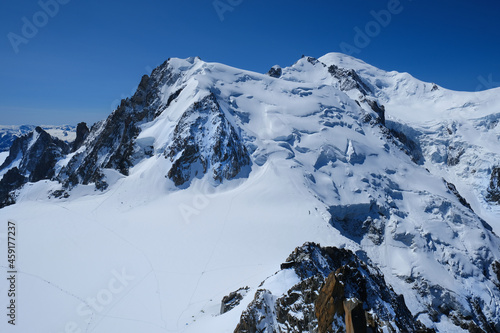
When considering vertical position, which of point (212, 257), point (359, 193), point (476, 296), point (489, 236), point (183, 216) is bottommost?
point (476, 296)

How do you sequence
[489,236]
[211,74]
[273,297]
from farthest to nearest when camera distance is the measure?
[211,74] < [489,236] < [273,297]

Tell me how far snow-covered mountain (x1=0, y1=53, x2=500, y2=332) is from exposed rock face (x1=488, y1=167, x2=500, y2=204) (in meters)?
0.36

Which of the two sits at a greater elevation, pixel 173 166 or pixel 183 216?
pixel 173 166

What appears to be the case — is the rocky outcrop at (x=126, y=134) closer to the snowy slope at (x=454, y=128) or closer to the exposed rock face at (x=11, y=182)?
the exposed rock face at (x=11, y=182)

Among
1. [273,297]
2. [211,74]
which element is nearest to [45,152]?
[211,74]

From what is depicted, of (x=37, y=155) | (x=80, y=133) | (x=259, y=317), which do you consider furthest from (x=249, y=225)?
(x=37, y=155)

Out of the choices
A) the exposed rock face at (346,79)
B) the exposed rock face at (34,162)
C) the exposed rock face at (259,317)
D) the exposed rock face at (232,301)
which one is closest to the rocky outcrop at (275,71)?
the exposed rock face at (346,79)

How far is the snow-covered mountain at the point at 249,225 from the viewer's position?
22859 mm

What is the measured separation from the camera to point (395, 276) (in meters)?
38.8

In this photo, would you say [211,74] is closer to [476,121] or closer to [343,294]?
[343,294]

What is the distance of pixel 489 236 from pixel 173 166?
52.0 meters

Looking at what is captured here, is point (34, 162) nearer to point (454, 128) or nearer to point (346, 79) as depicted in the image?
point (346, 79)

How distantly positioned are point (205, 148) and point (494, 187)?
8005cm

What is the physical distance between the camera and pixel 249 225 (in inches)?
1460
